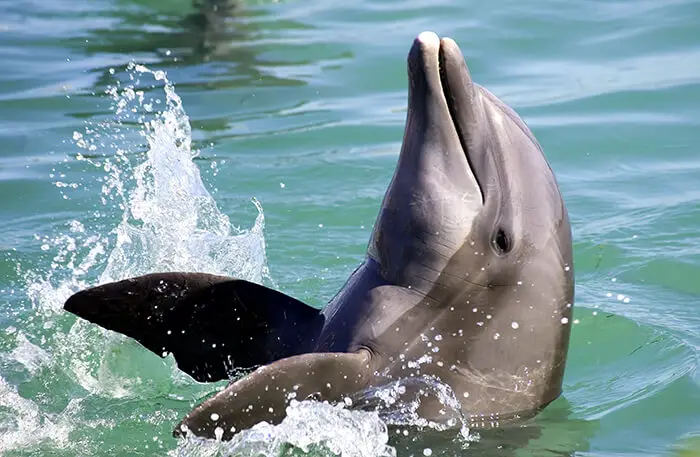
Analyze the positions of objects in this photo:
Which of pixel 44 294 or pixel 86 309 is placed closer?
pixel 86 309

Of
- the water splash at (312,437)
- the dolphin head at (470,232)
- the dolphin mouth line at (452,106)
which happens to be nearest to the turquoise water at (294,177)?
the water splash at (312,437)

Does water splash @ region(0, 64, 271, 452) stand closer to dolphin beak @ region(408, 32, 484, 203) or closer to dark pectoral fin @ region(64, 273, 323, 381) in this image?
dark pectoral fin @ region(64, 273, 323, 381)

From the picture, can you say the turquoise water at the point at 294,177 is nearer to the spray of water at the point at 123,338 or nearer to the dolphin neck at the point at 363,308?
the spray of water at the point at 123,338

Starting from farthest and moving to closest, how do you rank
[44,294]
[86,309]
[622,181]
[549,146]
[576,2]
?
[576,2]
[549,146]
[622,181]
[44,294]
[86,309]

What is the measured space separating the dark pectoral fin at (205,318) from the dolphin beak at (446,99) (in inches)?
38.2

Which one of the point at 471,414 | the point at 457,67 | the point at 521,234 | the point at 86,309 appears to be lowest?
the point at 471,414

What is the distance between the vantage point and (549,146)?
1022cm

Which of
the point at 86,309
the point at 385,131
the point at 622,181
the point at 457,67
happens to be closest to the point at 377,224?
the point at 457,67

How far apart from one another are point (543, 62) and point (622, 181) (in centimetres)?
326

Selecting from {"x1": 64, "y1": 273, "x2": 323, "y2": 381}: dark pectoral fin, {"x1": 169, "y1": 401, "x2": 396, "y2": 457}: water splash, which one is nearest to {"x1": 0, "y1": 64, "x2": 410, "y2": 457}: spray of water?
{"x1": 169, "y1": 401, "x2": 396, "y2": 457}: water splash

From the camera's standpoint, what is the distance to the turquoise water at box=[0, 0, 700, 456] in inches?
232

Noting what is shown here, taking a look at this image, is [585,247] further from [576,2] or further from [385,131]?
[576,2]

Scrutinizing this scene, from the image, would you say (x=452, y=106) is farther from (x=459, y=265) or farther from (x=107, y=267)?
(x=107, y=267)

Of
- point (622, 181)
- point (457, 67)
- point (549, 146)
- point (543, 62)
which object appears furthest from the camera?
point (543, 62)
